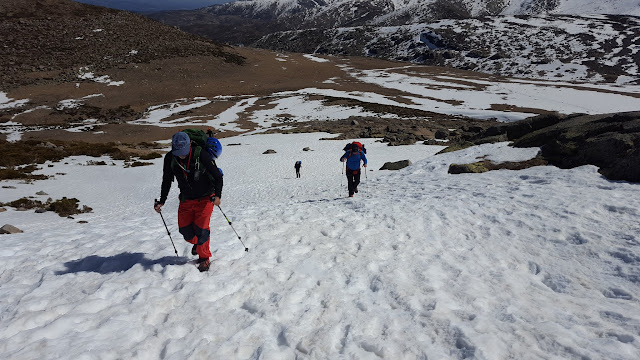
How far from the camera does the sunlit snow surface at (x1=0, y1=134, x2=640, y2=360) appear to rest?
4000 mm

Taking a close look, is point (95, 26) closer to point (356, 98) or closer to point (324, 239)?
Result: point (356, 98)

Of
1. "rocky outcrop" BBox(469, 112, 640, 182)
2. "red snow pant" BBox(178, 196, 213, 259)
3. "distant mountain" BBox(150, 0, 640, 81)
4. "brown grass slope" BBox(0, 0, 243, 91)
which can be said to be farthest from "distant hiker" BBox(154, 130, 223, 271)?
"distant mountain" BBox(150, 0, 640, 81)

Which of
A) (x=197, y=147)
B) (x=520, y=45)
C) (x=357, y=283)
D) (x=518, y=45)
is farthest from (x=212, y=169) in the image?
(x=520, y=45)

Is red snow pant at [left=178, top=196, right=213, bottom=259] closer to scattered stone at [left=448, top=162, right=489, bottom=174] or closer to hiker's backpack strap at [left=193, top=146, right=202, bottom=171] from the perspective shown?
hiker's backpack strap at [left=193, top=146, right=202, bottom=171]

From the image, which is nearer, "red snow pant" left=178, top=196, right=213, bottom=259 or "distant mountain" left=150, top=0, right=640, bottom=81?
"red snow pant" left=178, top=196, right=213, bottom=259

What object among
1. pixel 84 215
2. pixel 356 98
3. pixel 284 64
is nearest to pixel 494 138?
pixel 84 215

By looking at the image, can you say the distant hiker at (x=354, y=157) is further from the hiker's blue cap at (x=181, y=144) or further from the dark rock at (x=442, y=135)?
the dark rock at (x=442, y=135)

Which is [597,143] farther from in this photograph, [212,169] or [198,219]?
[198,219]

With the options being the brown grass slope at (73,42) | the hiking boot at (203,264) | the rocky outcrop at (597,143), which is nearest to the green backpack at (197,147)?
the hiking boot at (203,264)

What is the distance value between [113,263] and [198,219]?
6.87 ft

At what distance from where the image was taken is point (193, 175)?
18.5ft

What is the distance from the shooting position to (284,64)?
113 meters

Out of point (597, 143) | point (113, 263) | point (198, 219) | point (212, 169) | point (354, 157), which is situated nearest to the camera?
point (212, 169)

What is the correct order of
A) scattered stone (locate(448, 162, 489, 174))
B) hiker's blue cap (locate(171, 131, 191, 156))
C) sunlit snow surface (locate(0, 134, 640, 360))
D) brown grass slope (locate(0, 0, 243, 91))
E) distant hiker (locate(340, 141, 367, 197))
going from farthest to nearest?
brown grass slope (locate(0, 0, 243, 91)) < scattered stone (locate(448, 162, 489, 174)) < distant hiker (locate(340, 141, 367, 197)) < hiker's blue cap (locate(171, 131, 191, 156)) < sunlit snow surface (locate(0, 134, 640, 360))
